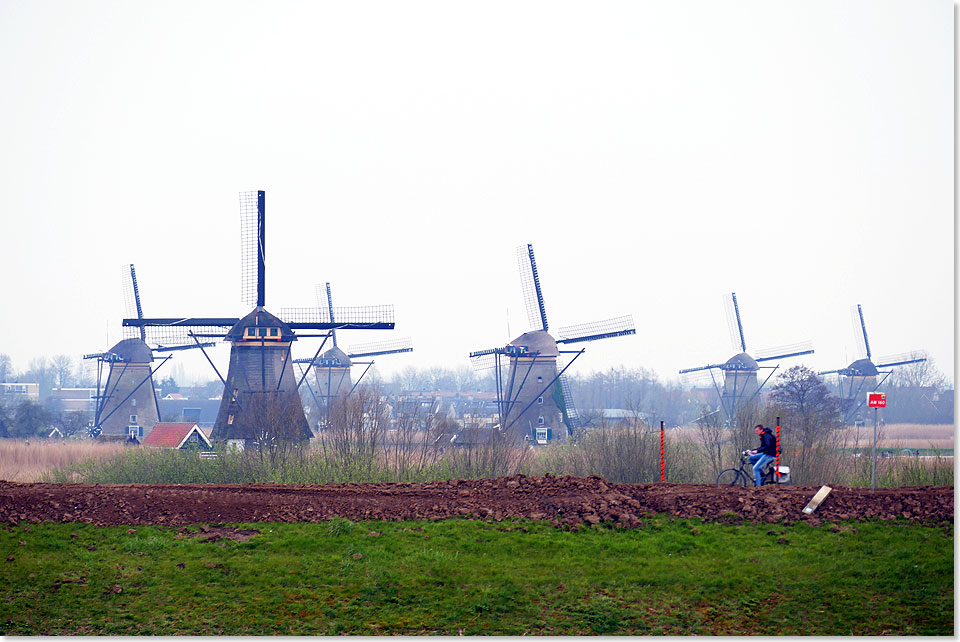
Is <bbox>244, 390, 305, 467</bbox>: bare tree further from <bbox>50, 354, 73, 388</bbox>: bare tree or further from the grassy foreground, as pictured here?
<bbox>50, 354, 73, 388</bbox>: bare tree

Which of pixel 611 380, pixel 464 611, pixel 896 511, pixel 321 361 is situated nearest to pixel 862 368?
pixel 321 361

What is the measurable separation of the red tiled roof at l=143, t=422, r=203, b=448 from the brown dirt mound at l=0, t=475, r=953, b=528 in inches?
800

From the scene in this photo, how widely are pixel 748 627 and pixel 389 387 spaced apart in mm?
111376

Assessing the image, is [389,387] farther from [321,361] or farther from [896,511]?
[896,511]

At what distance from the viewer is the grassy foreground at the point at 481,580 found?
484 inches

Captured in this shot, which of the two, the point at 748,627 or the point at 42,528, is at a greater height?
the point at 42,528

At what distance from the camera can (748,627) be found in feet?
40.0

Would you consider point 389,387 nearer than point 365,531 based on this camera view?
No

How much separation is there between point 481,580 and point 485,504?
9.32ft

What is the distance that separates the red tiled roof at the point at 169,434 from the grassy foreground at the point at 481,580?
2217cm

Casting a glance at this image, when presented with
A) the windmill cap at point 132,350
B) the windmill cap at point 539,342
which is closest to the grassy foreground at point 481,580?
the windmill cap at point 539,342

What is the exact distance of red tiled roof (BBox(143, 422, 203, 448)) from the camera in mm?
36625

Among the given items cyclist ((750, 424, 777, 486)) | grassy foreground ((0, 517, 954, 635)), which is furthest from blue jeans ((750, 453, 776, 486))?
grassy foreground ((0, 517, 954, 635))

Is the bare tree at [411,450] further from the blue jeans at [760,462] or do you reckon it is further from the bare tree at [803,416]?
the bare tree at [803,416]
